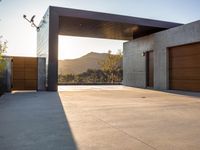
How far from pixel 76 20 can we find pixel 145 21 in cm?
496

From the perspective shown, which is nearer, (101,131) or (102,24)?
(101,131)

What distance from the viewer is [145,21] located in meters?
17.6

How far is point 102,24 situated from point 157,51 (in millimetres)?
4367

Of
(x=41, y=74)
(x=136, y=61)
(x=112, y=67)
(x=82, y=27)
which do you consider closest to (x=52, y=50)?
(x=41, y=74)

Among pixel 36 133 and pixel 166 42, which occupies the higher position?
pixel 166 42

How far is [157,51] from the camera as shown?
58.4 ft

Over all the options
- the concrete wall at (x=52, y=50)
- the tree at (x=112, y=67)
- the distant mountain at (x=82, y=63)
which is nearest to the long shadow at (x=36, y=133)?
the concrete wall at (x=52, y=50)

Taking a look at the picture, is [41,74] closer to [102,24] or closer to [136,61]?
[102,24]

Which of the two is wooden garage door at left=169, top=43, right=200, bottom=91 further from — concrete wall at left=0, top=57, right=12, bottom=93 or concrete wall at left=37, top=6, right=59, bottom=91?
concrete wall at left=0, top=57, right=12, bottom=93

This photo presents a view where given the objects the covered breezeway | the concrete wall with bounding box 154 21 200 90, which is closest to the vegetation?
the covered breezeway

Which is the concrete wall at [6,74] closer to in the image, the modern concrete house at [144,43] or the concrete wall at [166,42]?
the modern concrete house at [144,43]

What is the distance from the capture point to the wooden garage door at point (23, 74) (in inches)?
620

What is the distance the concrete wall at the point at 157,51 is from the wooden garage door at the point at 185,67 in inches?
14.3

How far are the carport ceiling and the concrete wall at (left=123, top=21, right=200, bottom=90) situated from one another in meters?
0.88
